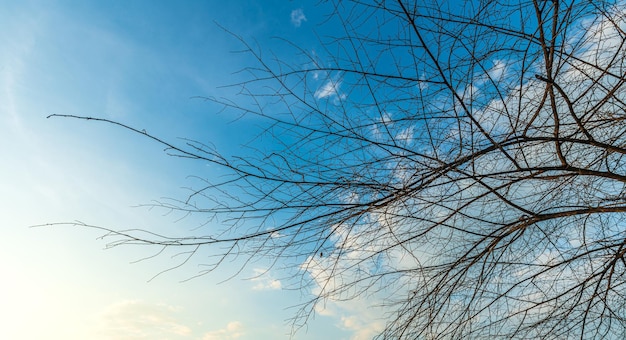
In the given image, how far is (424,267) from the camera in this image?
2.80 meters

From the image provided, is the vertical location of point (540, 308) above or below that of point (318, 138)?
below

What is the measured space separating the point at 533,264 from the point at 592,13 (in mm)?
1559

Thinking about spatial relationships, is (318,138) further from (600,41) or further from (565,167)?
(600,41)

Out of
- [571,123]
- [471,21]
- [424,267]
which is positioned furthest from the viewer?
[424,267]

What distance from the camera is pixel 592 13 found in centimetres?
244

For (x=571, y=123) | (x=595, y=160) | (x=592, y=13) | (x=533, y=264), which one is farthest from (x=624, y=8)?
(x=533, y=264)

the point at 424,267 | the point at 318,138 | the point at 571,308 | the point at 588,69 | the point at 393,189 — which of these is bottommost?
the point at 571,308

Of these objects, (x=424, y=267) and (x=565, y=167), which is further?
(x=424, y=267)

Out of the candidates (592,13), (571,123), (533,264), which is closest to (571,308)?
(533,264)

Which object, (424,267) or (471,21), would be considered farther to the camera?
(424,267)

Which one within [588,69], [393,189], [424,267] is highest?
[588,69]

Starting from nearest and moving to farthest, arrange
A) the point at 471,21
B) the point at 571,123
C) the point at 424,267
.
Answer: the point at 471,21 < the point at 571,123 < the point at 424,267

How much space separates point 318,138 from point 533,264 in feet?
5.53

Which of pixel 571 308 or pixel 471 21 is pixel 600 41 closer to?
pixel 471 21
